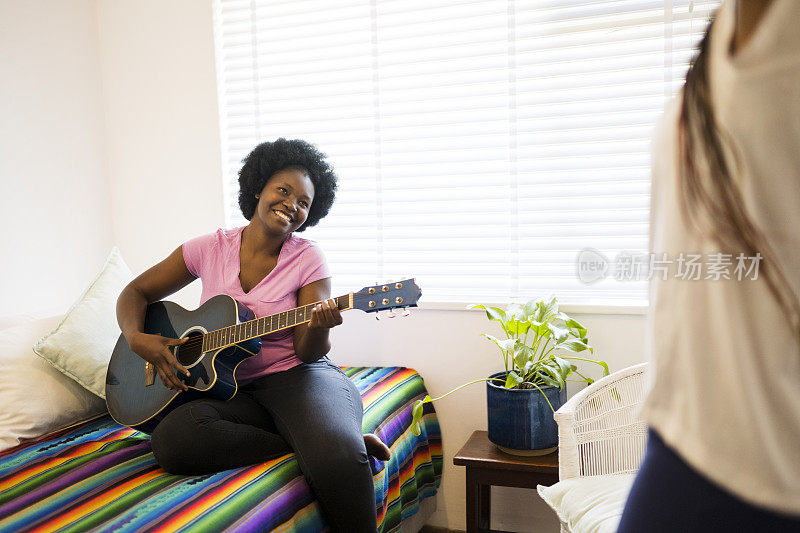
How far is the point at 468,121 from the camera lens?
2.38m

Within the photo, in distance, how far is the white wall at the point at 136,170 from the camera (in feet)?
7.97

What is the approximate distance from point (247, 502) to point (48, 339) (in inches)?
39.1

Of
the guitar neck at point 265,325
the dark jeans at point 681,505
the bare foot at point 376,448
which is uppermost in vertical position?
the dark jeans at point 681,505

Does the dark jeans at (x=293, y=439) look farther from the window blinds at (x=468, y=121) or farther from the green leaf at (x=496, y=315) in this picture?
the window blinds at (x=468, y=121)

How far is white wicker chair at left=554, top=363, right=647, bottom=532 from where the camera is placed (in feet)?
5.67

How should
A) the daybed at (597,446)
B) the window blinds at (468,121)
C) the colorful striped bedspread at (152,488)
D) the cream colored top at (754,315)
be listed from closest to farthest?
the cream colored top at (754,315) < the colorful striped bedspread at (152,488) < the daybed at (597,446) < the window blinds at (468,121)

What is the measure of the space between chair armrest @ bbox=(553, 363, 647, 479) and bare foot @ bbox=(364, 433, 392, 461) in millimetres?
448

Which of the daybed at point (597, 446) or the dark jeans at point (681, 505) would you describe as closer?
the dark jeans at point (681, 505)

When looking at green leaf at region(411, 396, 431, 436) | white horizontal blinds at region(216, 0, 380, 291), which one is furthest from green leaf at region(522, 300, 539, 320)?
white horizontal blinds at region(216, 0, 380, 291)

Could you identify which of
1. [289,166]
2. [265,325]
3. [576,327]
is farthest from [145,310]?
[576,327]

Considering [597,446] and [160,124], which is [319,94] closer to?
[160,124]

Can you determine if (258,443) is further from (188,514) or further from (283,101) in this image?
(283,101)

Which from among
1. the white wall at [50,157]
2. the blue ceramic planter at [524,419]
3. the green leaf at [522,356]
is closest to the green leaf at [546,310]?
the green leaf at [522,356]

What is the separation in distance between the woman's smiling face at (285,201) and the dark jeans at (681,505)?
1507 millimetres
